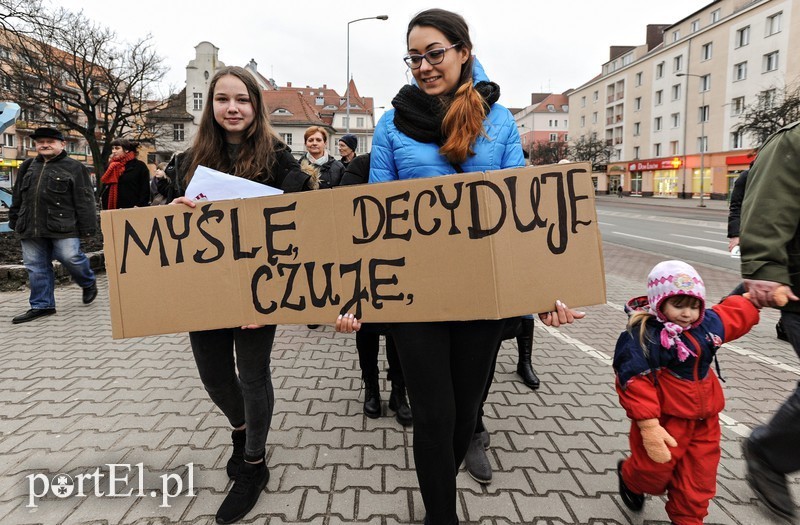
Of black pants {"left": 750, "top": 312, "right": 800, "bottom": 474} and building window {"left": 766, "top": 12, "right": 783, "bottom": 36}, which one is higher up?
building window {"left": 766, "top": 12, "right": 783, "bottom": 36}

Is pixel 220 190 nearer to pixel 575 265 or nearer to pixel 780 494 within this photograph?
pixel 575 265

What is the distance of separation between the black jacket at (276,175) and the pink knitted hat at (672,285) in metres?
1.62

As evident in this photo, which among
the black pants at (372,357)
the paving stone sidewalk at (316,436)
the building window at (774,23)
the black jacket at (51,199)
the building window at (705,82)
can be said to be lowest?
the paving stone sidewalk at (316,436)

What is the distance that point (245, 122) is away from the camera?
2.28m

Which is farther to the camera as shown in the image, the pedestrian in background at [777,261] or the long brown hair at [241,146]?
the long brown hair at [241,146]

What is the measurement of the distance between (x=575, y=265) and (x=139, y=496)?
2.30 meters

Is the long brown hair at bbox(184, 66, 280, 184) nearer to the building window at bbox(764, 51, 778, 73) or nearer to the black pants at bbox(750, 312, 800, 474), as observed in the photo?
the black pants at bbox(750, 312, 800, 474)

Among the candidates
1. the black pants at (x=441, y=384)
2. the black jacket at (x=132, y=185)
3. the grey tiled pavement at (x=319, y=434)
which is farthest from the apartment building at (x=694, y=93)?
the black pants at (x=441, y=384)

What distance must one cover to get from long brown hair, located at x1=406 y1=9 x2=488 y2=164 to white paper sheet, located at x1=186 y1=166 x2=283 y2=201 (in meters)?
0.79


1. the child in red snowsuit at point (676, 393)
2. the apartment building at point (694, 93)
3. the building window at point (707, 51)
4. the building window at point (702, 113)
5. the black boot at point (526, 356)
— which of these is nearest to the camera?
the child in red snowsuit at point (676, 393)

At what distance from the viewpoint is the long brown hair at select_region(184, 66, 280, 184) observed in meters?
2.25

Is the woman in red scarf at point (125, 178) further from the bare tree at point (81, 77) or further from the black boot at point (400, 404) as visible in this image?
the bare tree at point (81, 77)

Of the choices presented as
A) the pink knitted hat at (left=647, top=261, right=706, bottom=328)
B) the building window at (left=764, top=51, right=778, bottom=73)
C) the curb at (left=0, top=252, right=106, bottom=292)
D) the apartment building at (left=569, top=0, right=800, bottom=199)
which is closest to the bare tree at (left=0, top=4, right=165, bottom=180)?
the curb at (left=0, top=252, right=106, bottom=292)

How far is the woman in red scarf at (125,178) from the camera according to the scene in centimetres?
643
